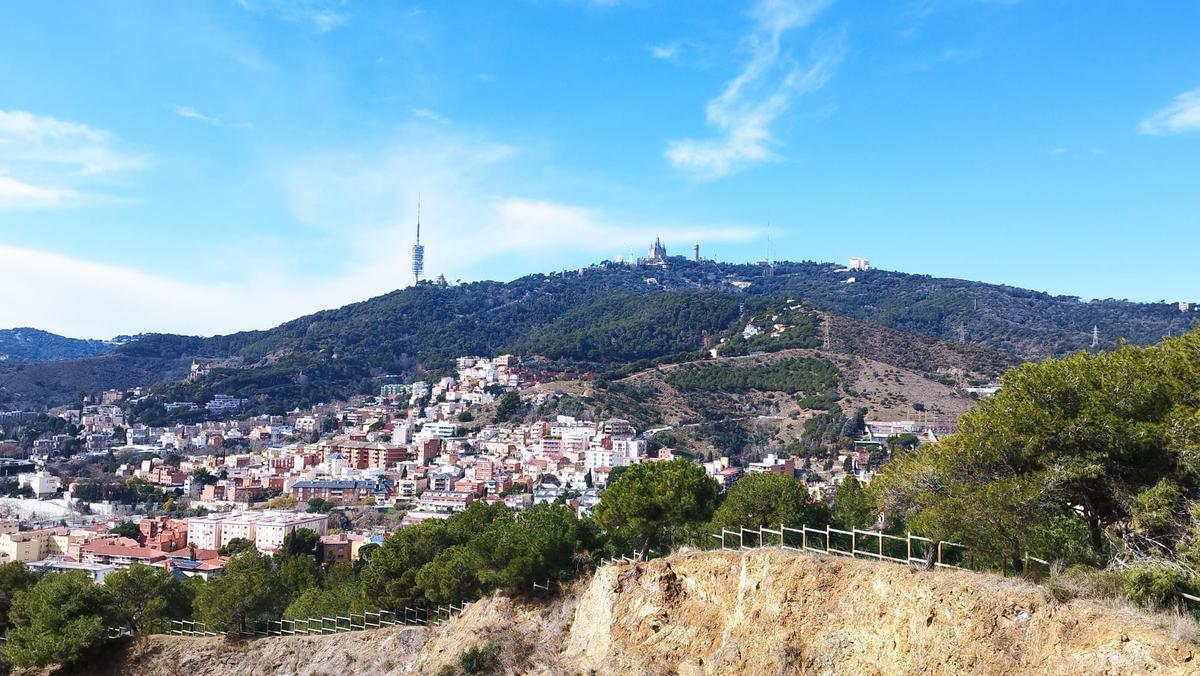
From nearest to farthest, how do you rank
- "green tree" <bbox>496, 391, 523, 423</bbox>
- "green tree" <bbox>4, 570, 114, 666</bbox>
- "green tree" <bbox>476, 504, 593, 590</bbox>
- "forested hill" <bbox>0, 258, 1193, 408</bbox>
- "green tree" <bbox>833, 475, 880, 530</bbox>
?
1. "green tree" <bbox>476, 504, 593, 590</bbox>
2. "green tree" <bbox>833, 475, 880, 530</bbox>
3. "green tree" <bbox>4, 570, 114, 666</bbox>
4. "green tree" <bbox>496, 391, 523, 423</bbox>
5. "forested hill" <bbox>0, 258, 1193, 408</bbox>

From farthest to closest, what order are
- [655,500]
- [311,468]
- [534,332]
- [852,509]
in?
[534,332] → [311,468] → [852,509] → [655,500]

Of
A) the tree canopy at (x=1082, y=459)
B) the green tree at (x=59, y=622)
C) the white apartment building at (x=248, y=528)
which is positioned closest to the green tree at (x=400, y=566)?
the green tree at (x=59, y=622)

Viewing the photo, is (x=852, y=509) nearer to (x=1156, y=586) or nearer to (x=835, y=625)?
(x=835, y=625)

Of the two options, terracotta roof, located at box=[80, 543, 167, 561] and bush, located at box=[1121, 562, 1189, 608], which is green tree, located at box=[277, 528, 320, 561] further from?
bush, located at box=[1121, 562, 1189, 608]

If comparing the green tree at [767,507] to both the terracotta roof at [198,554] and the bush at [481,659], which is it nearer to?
the bush at [481,659]

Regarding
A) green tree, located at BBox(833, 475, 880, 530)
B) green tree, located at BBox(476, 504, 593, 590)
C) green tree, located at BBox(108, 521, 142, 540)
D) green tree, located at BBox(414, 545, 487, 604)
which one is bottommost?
green tree, located at BBox(108, 521, 142, 540)

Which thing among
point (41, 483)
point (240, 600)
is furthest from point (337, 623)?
point (41, 483)

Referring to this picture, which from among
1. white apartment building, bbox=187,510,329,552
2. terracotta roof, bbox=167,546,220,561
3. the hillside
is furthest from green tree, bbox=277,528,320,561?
the hillside
